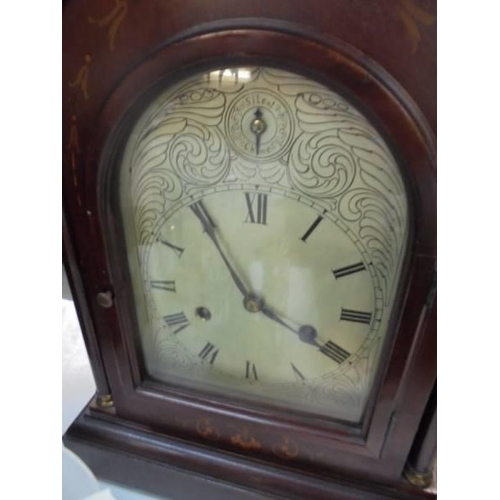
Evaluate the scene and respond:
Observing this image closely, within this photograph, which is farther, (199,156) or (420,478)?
(420,478)

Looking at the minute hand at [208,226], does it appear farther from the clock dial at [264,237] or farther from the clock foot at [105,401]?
the clock foot at [105,401]

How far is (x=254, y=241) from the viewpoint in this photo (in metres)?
0.52

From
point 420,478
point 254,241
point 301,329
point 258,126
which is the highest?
point 258,126

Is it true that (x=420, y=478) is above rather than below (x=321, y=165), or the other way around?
below

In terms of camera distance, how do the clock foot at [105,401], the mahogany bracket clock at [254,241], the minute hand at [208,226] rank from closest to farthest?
the mahogany bracket clock at [254,241], the minute hand at [208,226], the clock foot at [105,401]

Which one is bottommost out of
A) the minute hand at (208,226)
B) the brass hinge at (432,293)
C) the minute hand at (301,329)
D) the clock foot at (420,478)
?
the clock foot at (420,478)

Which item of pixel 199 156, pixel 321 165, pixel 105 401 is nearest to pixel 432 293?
pixel 321 165

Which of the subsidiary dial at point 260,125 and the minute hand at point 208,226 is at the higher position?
the subsidiary dial at point 260,125

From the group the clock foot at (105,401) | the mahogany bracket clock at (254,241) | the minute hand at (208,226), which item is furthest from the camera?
the clock foot at (105,401)

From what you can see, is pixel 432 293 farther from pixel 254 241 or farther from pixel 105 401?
pixel 105 401

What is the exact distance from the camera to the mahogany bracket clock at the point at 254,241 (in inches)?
15.5

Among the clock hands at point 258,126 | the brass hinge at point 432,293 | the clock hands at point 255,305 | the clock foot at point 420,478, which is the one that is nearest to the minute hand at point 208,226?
the clock hands at point 255,305

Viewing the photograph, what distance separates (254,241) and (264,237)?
0.04 feet

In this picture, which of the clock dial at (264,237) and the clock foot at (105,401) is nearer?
the clock dial at (264,237)
